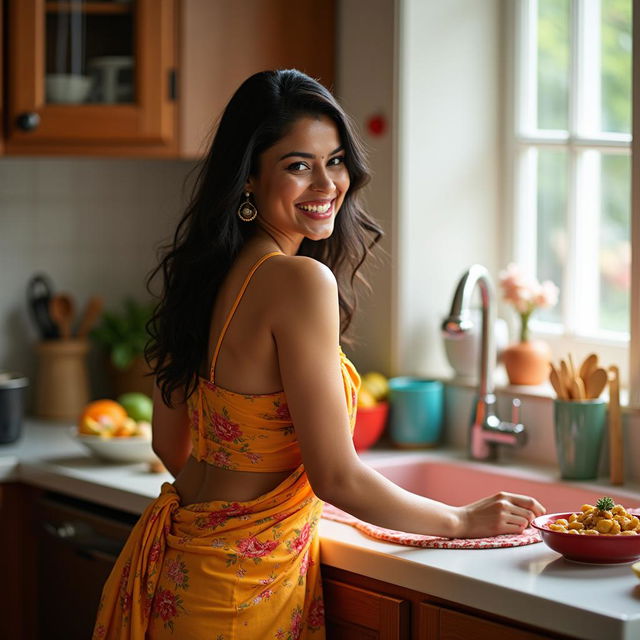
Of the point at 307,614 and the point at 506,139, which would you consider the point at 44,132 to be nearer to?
the point at 506,139

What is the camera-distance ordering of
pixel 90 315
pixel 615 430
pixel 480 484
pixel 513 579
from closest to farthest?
pixel 513 579, pixel 615 430, pixel 480 484, pixel 90 315

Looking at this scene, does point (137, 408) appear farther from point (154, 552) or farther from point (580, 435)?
point (580, 435)

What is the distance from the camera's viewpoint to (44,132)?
2777 millimetres

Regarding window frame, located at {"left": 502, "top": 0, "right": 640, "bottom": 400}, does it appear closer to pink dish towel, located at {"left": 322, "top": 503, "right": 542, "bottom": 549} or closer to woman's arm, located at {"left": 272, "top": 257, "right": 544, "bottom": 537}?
pink dish towel, located at {"left": 322, "top": 503, "right": 542, "bottom": 549}

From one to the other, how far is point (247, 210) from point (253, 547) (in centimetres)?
55

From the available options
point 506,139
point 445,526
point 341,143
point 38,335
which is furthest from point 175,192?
point 445,526

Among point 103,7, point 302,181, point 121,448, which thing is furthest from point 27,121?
point 302,181

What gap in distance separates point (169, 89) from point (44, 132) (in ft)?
1.07

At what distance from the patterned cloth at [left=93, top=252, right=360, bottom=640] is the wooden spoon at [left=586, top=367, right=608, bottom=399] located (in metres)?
0.59

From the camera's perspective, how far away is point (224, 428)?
1.85 m

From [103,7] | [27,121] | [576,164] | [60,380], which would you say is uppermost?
[103,7]

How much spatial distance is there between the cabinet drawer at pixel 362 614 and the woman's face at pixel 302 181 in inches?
23.7

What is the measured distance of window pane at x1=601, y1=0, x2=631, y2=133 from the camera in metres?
2.63

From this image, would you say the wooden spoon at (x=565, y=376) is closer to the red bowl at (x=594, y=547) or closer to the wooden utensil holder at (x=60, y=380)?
the red bowl at (x=594, y=547)
